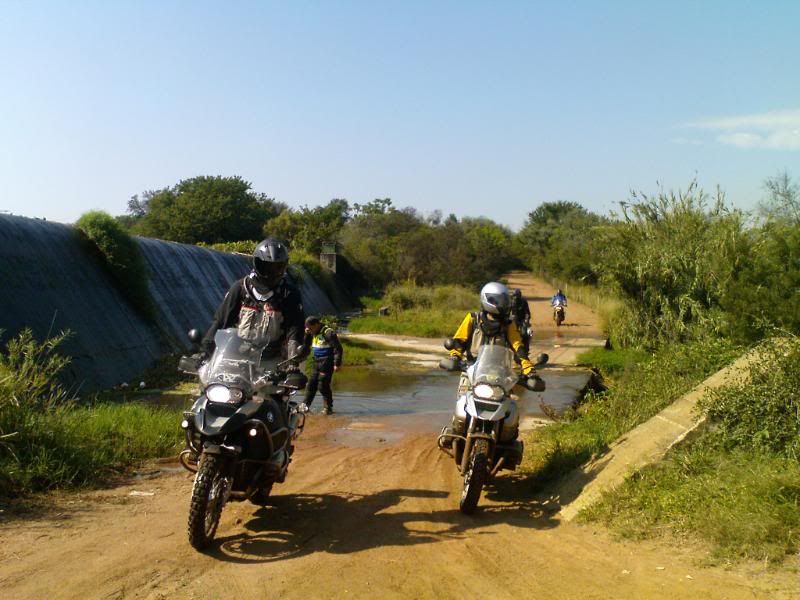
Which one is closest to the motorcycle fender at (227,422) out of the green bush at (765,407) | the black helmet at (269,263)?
the black helmet at (269,263)

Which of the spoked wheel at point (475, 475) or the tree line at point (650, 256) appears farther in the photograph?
the tree line at point (650, 256)

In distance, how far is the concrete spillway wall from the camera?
13.5m

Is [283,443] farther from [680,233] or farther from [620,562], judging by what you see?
[680,233]

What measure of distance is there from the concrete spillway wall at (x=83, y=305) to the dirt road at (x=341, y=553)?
7204 millimetres

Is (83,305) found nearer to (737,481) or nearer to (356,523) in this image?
(356,523)

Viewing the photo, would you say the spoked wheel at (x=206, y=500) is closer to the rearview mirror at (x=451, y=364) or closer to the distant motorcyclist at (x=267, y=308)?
the distant motorcyclist at (x=267, y=308)

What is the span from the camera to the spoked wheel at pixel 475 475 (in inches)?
253

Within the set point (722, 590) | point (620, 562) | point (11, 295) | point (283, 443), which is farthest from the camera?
point (11, 295)

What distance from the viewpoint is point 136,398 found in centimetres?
1326

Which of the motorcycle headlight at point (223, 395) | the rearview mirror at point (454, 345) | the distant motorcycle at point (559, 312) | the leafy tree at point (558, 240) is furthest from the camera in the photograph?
the leafy tree at point (558, 240)

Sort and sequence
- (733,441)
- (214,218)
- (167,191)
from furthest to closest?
(167,191) → (214,218) → (733,441)

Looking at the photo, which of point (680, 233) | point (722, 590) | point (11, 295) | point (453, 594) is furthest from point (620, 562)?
point (680, 233)

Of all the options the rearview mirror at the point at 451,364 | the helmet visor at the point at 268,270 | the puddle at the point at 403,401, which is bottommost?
the puddle at the point at 403,401

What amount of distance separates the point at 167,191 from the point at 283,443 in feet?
173
